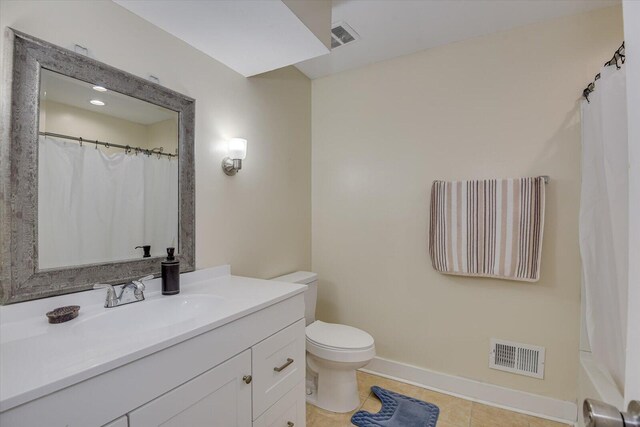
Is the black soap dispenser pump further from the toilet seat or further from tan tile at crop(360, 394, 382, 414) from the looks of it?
tan tile at crop(360, 394, 382, 414)

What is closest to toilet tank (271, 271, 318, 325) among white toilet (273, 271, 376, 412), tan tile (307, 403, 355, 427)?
white toilet (273, 271, 376, 412)

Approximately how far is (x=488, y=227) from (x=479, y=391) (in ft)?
3.59

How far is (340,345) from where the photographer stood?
180 cm

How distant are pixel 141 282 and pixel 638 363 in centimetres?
148

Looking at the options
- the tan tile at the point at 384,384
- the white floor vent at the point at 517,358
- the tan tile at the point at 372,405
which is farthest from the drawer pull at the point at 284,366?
the white floor vent at the point at 517,358

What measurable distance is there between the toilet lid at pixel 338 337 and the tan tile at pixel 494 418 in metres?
0.77

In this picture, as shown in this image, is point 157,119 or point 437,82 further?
point 437,82

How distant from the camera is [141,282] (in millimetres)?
1258

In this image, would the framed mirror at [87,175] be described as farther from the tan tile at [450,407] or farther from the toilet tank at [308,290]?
the tan tile at [450,407]

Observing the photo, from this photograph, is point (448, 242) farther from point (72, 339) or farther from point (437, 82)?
point (72, 339)

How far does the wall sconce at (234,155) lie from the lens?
1738mm

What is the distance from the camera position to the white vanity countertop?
25.9 inches

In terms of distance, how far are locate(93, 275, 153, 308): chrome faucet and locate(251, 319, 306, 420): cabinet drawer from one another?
54cm

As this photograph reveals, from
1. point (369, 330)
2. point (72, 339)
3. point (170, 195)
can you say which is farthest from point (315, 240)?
point (72, 339)
